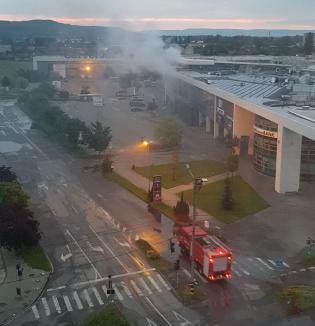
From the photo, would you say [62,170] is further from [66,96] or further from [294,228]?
[66,96]

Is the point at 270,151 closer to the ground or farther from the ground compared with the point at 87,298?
farther from the ground

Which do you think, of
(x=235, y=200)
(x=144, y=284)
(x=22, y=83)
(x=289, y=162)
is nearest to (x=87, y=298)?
(x=144, y=284)

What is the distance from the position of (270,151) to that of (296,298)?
52.5ft

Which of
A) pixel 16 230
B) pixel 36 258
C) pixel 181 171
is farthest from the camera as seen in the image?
pixel 181 171

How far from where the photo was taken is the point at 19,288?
1695cm

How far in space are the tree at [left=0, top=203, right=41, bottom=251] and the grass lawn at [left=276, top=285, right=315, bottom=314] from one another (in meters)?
8.78

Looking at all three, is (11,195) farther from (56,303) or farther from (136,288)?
(136,288)

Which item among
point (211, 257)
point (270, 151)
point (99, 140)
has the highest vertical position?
point (270, 151)

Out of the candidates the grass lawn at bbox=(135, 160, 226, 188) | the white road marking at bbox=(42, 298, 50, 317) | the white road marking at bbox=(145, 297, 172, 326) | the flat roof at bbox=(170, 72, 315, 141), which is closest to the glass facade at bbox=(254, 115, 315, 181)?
the flat roof at bbox=(170, 72, 315, 141)

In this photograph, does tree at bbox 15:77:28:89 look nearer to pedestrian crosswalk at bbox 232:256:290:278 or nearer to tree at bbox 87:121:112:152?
tree at bbox 87:121:112:152

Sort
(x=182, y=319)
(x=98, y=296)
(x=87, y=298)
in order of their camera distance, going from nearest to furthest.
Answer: (x=182, y=319)
(x=87, y=298)
(x=98, y=296)

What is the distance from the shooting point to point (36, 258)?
1958 centimetres

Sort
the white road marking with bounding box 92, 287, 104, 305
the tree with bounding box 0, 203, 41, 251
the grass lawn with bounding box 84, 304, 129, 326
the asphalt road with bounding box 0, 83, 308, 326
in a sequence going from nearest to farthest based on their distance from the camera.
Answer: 1. the grass lawn with bounding box 84, 304, 129, 326
2. the asphalt road with bounding box 0, 83, 308, 326
3. the white road marking with bounding box 92, 287, 104, 305
4. the tree with bounding box 0, 203, 41, 251

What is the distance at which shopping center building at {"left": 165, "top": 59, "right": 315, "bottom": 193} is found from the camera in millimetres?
28344
